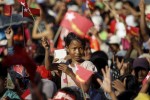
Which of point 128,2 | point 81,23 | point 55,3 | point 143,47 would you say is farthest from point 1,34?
point 55,3

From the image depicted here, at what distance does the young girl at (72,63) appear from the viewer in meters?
9.23

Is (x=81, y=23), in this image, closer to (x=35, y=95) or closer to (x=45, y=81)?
(x=45, y=81)

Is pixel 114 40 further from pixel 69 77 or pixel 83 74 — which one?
pixel 83 74

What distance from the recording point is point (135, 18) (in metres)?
15.0

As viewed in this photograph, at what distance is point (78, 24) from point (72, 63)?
88.0 inches

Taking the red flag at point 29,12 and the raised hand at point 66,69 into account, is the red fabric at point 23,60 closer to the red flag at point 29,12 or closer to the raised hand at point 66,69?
the raised hand at point 66,69

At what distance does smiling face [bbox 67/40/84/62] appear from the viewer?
32.1ft

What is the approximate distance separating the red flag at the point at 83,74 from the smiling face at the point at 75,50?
86 centimetres

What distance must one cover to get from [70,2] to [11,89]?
9511 mm

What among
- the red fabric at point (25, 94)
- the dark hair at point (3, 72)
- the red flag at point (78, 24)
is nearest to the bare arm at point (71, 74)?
the red fabric at point (25, 94)

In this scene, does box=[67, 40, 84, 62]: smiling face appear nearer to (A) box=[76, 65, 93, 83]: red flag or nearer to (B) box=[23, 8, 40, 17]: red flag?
(A) box=[76, 65, 93, 83]: red flag

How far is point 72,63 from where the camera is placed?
385 inches

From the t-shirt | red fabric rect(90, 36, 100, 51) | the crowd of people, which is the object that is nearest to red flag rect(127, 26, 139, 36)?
the crowd of people

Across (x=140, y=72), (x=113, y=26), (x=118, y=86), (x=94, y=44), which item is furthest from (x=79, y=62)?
(x=113, y=26)
